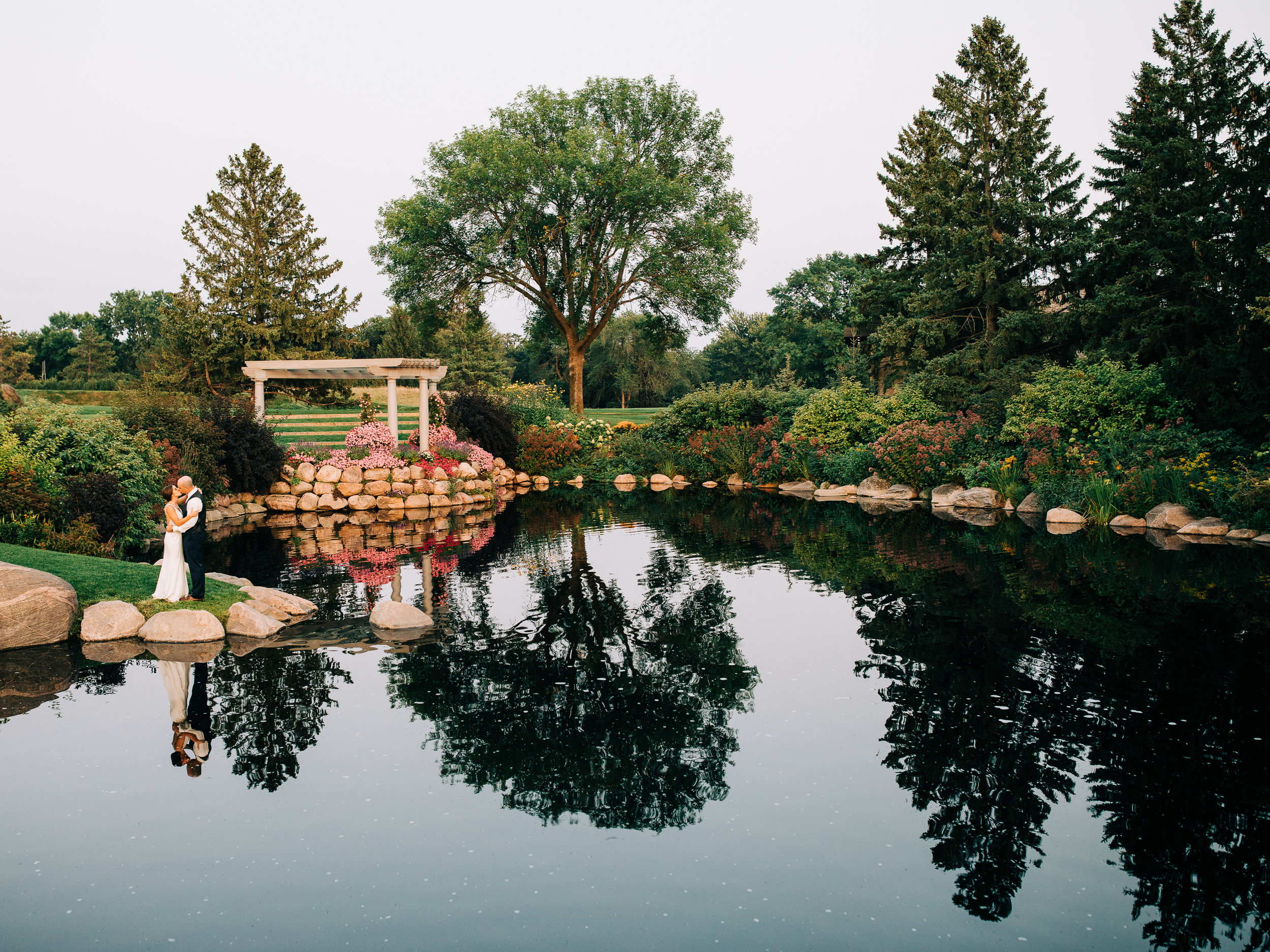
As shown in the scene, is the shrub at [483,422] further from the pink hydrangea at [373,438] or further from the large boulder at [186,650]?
the large boulder at [186,650]

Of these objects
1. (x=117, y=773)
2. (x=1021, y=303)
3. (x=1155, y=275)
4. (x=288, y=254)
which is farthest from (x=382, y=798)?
(x=288, y=254)

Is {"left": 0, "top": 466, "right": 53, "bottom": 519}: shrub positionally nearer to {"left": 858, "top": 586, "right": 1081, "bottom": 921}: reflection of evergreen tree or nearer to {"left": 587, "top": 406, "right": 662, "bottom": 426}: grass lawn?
{"left": 858, "top": 586, "right": 1081, "bottom": 921}: reflection of evergreen tree

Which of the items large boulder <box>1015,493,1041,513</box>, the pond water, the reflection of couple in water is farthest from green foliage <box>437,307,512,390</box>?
the pond water

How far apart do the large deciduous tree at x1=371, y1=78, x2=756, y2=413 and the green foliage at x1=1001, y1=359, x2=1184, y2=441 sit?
15.3 m

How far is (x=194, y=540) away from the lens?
9.51 metres

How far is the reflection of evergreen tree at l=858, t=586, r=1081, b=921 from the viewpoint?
15.7 feet

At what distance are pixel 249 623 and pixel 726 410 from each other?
801 inches

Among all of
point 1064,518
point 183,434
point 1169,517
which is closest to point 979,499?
point 1064,518

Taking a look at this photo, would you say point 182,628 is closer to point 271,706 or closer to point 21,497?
point 271,706

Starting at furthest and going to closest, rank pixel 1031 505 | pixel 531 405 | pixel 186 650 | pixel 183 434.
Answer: pixel 531 405, pixel 183 434, pixel 1031 505, pixel 186 650

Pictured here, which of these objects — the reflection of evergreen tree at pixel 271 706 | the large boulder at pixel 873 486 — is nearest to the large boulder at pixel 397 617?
the reflection of evergreen tree at pixel 271 706

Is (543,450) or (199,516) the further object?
(543,450)

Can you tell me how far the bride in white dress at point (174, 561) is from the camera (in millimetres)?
9391

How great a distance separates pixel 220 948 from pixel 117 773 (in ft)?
7.97
